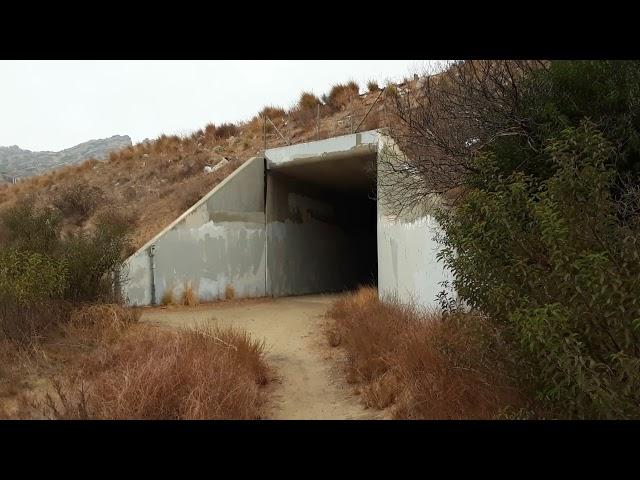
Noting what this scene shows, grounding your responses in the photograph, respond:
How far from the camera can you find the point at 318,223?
15406mm

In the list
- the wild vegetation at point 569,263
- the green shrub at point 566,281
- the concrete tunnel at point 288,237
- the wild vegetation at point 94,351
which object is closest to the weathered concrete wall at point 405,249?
the concrete tunnel at point 288,237

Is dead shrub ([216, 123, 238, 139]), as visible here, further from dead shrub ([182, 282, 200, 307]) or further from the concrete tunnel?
dead shrub ([182, 282, 200, 307])

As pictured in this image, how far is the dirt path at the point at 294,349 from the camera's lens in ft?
17.4

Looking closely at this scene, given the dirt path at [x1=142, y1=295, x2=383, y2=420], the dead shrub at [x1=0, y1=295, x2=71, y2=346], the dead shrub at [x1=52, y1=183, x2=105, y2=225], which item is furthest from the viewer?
the dead shrub at [x1=52, y1=183, x2=105, y2=225]

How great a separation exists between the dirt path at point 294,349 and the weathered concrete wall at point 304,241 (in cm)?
96

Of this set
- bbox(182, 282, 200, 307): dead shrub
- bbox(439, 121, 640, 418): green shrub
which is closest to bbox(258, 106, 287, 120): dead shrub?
bbox(182, 282, 200, 307): dead shrub

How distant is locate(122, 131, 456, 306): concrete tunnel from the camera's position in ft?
30.7

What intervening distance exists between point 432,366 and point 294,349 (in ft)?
Result: 10.7

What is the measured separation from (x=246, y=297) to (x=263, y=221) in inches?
81.1

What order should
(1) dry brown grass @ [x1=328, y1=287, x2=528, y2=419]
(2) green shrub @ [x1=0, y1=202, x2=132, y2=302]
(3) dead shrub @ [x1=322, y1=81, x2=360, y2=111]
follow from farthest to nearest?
(3) dead shrub @ [x1=322, y1=81, x2=360, y2=111] → (2) green shrub @ [x1=0, y1=202, x2=132, y2=302] → (1) dry brown grass @ [x1=328, y1=287, x2=528, y2=419]

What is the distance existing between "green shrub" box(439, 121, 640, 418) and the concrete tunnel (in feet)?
14.1

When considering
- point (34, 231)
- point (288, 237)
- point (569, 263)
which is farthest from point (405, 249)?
point (34, 231)

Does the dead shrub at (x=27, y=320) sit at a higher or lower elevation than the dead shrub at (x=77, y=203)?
lower

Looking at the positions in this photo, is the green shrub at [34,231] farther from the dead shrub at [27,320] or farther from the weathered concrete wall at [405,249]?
the weathered concrete wall at [405,249]
